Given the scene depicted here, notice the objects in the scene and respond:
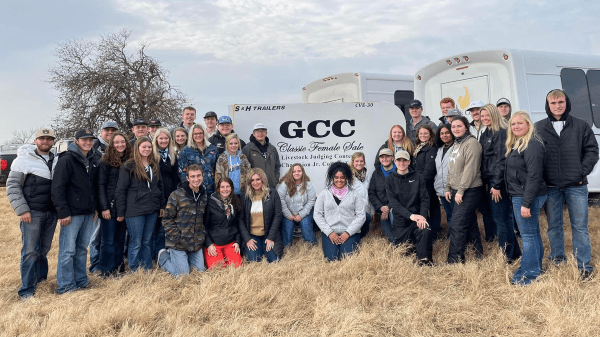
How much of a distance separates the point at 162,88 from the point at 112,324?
21.8m

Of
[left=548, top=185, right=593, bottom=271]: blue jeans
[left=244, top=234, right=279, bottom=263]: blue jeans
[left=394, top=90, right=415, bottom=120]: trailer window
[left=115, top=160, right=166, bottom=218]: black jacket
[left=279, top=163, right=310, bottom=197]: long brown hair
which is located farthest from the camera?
[left=394, top=90, right=415, bottom=120]: trailer window

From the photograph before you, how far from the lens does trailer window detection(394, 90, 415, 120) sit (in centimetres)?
1081

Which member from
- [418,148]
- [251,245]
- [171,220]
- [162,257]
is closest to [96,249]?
[162,257]

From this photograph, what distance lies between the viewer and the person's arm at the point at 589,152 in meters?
→ 4.49

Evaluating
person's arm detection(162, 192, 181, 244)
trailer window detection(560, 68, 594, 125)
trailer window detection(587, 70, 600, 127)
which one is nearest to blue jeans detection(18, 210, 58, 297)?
person's arm detection(162, 192, 181, 244)

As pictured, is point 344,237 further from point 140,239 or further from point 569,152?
point 569,152

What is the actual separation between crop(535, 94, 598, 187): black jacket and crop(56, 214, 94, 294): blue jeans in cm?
476

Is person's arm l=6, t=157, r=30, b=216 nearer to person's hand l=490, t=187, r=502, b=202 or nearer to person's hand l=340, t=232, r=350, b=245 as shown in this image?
person's hand l=340, t=232, r=350, b=245

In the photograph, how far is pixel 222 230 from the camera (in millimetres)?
5723

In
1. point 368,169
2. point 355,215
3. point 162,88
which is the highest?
point 162,88

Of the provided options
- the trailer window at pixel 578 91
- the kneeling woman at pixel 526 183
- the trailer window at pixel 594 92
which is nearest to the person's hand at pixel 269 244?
the kneeling woman at pixel 526 183

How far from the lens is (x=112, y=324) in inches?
154

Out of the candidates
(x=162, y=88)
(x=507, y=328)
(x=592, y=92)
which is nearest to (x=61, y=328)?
(x=507, y=328)

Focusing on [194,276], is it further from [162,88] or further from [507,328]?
[162,88]
